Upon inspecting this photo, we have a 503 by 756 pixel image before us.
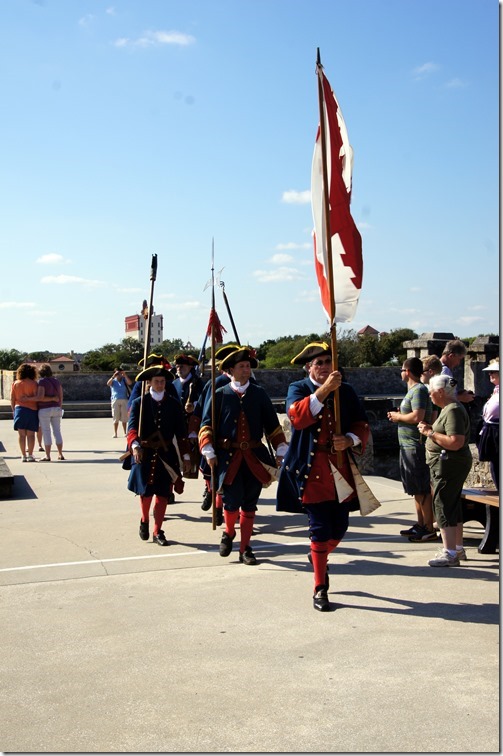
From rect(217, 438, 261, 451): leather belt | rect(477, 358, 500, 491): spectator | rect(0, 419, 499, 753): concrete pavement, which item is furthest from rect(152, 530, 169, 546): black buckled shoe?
rect(477, 358, 500, 491): spectator

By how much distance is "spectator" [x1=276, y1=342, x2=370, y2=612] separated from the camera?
613 cm

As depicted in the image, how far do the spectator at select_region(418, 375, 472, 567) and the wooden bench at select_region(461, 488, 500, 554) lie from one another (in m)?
0.47

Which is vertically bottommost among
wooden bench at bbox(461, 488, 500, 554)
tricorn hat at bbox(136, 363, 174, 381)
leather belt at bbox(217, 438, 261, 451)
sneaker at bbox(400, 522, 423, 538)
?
sneaker at bbox(400, 522, 423, 538)

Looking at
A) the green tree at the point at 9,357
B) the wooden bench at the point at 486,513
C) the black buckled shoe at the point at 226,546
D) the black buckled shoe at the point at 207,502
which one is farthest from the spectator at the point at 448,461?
the green tree at the point at 9,357

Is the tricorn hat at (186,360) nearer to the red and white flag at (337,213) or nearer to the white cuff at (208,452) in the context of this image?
the white cuff at (208,452)

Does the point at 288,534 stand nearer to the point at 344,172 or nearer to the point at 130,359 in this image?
the point at 344,172

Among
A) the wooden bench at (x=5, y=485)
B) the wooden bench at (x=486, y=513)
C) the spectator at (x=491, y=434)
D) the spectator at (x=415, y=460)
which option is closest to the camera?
the wooden bench at (x=486, y=513)

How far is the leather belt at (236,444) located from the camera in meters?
7.64

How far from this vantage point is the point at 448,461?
6.92 m

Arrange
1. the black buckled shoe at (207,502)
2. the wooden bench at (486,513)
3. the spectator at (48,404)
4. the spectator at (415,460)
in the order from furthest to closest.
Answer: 1. the spectator at (48,404)
2. the black buckled shoe at (207,502)
3. the spectator at (415,460)
4. the wooden bench at (486,513)

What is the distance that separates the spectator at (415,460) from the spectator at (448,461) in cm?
94

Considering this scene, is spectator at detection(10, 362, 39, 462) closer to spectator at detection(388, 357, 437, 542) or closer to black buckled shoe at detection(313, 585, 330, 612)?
spectator at detection(388, 357, 437, 542)

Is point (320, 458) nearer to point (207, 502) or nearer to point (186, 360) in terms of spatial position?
point (207, 502)

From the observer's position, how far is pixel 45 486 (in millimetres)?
12242
